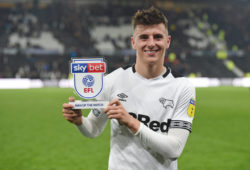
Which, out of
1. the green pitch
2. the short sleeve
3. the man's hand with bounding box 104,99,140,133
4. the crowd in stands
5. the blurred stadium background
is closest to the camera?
the man's hand with bounding box 104,99,140,133

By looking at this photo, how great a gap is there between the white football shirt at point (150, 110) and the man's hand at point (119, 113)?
0.94 ft

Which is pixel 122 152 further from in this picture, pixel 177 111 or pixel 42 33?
pixel 42 33

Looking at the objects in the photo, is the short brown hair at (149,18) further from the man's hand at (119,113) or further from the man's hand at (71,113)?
the man's hand at (71,113)

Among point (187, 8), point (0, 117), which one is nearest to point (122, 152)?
point (0, 117)

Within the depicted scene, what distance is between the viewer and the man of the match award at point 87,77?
1646 mm

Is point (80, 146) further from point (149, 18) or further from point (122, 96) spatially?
point (149, 18)

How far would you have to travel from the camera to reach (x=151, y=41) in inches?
71.4

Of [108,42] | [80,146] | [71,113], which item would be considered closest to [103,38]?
[108,42]

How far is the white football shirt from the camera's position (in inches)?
77.5

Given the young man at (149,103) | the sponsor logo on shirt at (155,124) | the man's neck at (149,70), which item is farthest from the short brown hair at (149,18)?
the sponsor logo on shirt at (155,124)

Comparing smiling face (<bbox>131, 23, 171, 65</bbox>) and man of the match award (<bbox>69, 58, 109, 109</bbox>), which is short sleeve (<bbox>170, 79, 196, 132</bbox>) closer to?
smiling face (<bbox>131, 23, 171, 65</bbox>)

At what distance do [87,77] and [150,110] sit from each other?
1.80ft

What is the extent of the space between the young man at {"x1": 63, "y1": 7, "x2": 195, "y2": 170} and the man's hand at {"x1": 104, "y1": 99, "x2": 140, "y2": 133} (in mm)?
159

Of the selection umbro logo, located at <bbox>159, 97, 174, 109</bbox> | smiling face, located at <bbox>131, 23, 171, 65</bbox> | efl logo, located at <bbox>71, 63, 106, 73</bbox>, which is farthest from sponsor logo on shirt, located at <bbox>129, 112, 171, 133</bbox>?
efl logo, located at <bbox>71, 63, 106, 73</bbox>
